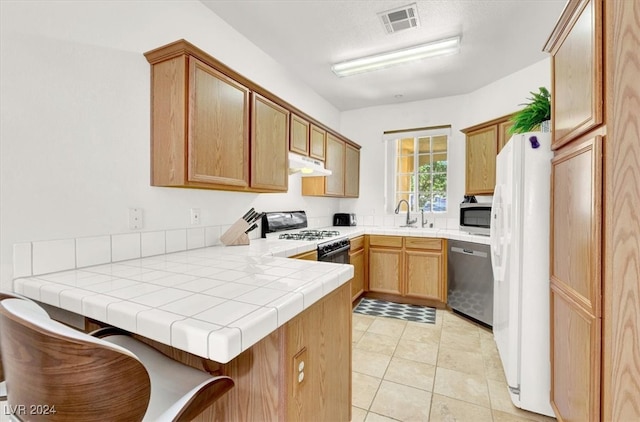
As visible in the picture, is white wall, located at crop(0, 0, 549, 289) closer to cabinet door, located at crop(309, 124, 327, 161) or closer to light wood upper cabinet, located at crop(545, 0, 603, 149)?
cabinet door, located at crop(309, 124, 327, 161)

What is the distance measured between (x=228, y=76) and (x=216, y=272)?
1290 millimetres

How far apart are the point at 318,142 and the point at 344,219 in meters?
1.40

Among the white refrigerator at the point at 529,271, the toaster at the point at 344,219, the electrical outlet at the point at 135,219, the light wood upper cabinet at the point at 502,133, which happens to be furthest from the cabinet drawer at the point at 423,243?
the electrical outlet at the point at 135,219

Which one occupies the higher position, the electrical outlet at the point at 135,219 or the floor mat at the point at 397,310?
the electrical outlet at the point at 135,219

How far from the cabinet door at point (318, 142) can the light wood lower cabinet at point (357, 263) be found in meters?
1.03

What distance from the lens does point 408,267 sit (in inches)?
134

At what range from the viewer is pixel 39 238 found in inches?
50.8

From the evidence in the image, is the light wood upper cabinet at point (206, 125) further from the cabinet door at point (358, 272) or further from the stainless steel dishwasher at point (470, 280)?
the stainless steel dishwasher at point (470, 280)

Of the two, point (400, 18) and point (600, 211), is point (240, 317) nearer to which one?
point (600, 211)

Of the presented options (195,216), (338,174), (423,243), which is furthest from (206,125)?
(423,243)

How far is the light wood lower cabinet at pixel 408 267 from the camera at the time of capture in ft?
10.7

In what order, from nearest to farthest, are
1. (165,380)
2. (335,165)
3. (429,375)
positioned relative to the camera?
(165,380), (429,375), (335,165)

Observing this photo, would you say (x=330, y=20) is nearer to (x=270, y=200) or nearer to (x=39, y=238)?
(x=270, y=200)

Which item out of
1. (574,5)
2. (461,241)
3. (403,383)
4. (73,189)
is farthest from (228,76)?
(461,241)
